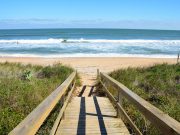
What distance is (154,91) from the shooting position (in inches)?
414

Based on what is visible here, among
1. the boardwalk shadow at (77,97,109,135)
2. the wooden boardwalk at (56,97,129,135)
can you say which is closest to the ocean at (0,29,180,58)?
the boardwalk shadow at (77,97,109,135)

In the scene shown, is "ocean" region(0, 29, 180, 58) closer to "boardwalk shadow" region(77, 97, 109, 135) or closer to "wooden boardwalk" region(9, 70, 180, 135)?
"boardwalk shadow" region(77, 97, 109, 135)

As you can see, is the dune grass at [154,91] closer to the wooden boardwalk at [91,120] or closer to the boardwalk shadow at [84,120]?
the wooden boardwalk at [91,120]

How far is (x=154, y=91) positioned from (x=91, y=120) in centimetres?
480

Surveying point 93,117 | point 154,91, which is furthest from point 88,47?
point 93,117

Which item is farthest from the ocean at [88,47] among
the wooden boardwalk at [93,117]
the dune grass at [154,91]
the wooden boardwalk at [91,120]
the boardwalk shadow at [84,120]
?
the wooden boardwalk at [93,117]

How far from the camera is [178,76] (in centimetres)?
1266

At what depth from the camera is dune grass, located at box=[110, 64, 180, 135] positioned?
6568 mm

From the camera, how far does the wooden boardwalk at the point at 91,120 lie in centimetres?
536

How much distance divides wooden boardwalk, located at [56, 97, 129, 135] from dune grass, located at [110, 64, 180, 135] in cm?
46

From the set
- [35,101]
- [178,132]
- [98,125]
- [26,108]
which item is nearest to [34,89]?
[35,101]

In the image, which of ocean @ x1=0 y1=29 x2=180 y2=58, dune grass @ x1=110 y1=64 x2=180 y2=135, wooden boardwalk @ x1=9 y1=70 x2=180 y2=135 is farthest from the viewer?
ocean @ x1=0 y1=29 x2=180 y2=58

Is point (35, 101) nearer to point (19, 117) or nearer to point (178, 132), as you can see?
point (19, 117)

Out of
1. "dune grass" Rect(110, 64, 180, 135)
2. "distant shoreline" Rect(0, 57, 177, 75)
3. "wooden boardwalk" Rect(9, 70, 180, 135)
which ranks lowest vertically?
"distant shoreline" Rect(0, 57, 177, 75)
